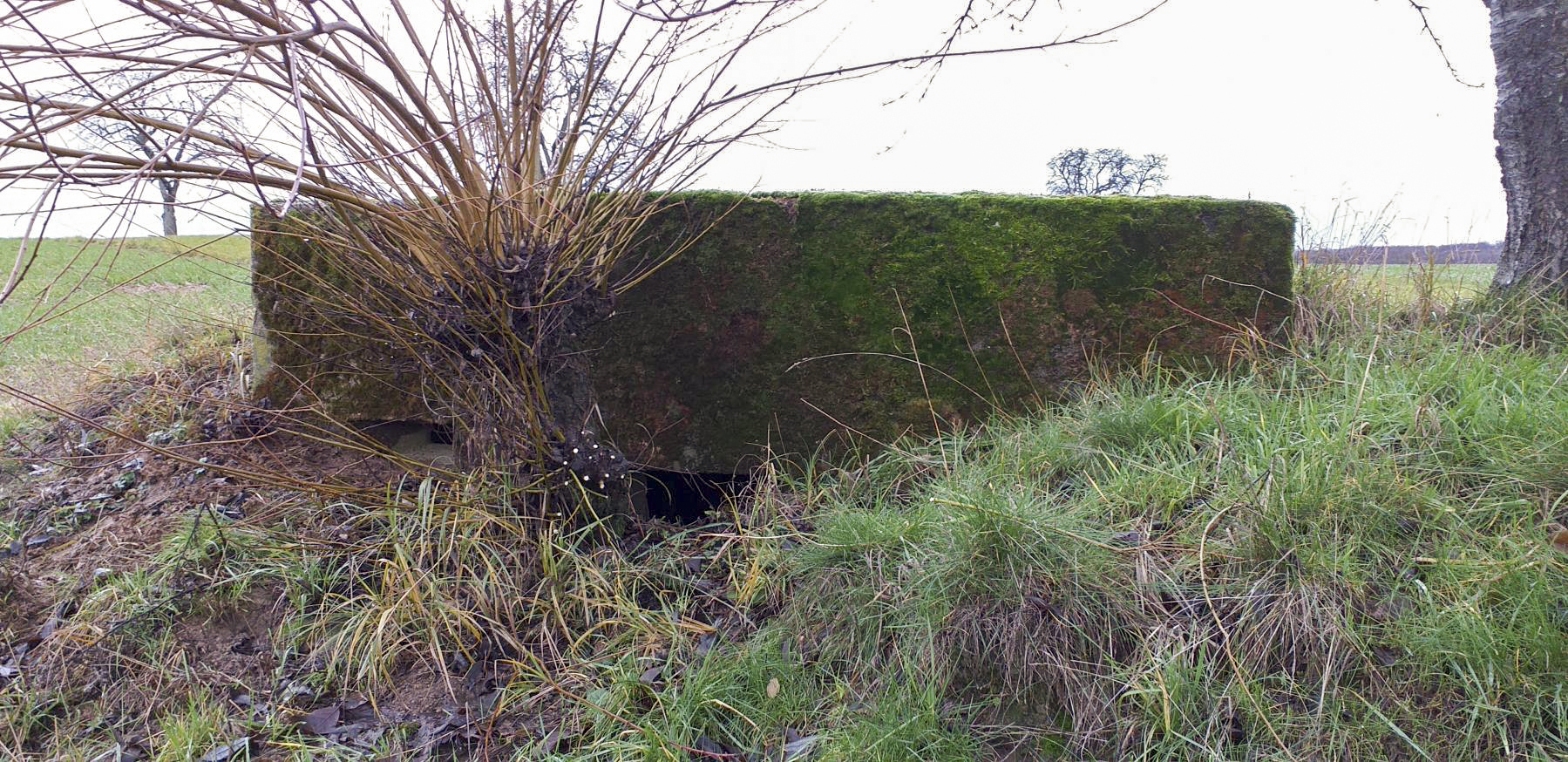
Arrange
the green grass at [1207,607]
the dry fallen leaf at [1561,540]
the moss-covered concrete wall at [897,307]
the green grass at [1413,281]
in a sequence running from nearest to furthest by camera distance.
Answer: the green grass at [1207,607], the dry fallen leaf at [1561,540], the moss-covered concrete wall at [897,307], the green grass at [1413,281]

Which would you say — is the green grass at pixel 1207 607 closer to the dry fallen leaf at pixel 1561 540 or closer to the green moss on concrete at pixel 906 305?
the dry fallen leaf at pixel 1561 540

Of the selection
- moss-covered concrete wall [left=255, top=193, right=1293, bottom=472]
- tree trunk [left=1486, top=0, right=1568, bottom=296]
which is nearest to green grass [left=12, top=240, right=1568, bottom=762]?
moss-covered concrete wall [left=255, top=193, right=1293, bottom=472]

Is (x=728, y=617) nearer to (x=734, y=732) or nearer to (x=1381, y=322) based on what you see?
(x=734, y=732)

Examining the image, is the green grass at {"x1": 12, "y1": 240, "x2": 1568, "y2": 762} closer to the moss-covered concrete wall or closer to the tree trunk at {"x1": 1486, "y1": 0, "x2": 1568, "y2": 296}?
the moss-covered concrete wall

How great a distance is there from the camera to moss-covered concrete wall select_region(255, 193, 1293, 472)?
12.6 ft

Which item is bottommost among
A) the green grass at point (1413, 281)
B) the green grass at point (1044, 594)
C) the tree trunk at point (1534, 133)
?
the green grass at point (1044, 594)

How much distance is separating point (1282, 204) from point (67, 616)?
516 centimetres

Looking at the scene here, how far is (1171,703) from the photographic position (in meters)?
2.29

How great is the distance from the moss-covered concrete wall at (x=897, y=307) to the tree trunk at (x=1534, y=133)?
1.17 metres

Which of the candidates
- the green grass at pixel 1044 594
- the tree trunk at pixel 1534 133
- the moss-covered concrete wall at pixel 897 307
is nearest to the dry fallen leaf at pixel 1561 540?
the green grass at pixel 1044 594

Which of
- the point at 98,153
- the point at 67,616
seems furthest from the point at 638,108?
the point at 67,616

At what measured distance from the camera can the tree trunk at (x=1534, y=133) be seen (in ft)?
12.6

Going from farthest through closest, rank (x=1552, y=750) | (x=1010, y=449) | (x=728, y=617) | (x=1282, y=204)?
1. (x=1282, y=204)
2. (x=1010, y=449)
3. (x=728, y=617)
4. (x=1552, y=750)

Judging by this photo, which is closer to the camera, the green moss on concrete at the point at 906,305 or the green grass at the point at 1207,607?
the green grass at the point at 1207,607
